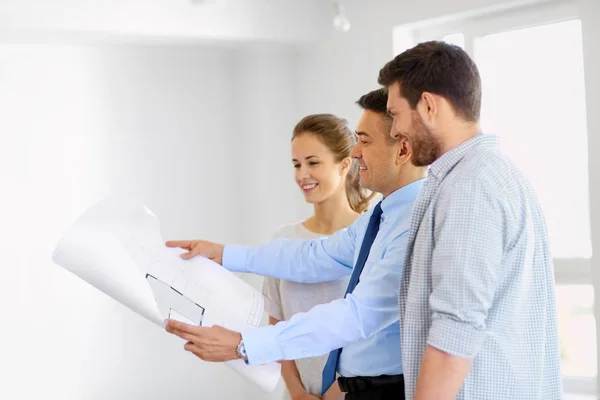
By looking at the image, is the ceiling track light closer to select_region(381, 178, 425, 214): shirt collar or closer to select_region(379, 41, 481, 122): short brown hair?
select_region(381, 178, 425, 214): shirt collar

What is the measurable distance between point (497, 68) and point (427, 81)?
7.21 ft

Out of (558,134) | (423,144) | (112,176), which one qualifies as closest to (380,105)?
(423,144)

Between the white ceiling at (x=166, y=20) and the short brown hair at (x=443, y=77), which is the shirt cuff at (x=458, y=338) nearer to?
the short brown hair at (x=443, y=77)

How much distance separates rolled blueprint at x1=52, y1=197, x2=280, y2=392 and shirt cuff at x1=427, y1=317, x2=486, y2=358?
60 centimetres

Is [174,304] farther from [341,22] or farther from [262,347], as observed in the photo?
[341,22]

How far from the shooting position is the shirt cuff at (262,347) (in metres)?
1.79

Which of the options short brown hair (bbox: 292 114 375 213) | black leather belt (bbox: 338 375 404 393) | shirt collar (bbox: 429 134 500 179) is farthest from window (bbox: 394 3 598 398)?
shirt collar (bbox: 429 134 500 179)

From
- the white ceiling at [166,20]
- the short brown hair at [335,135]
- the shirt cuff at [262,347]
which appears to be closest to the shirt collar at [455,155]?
the shirt cuff at [262,347]

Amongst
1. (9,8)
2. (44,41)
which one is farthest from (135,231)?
(44,41)

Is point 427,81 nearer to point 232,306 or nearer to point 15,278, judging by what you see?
point 232,306

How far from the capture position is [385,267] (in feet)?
5.85

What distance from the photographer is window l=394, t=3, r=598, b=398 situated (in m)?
3.37

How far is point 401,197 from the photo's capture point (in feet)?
6.23

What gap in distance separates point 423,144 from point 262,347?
1.90 feet
